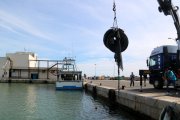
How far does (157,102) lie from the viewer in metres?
17.3

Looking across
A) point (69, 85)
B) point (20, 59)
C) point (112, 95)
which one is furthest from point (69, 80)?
point (20, 59)

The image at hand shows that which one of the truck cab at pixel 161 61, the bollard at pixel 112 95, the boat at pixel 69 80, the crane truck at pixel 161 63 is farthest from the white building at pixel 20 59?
the truck cab at pixel 161 61

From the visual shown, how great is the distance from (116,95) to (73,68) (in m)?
44.0

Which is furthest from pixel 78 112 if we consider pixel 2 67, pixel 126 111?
pixel 2 67

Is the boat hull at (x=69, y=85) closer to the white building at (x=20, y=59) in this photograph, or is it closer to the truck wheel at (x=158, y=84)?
the truck wheel at (x=158, y=84)

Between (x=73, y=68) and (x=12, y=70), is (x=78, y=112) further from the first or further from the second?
(x=12, y=70)

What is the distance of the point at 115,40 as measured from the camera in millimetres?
20844

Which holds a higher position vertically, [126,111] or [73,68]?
[73,68]

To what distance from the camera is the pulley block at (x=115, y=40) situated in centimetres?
2083

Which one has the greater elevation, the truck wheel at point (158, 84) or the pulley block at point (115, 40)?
the pulley block at point (115, 40)

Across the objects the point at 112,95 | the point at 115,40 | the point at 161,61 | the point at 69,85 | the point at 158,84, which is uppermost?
the point at 115,40

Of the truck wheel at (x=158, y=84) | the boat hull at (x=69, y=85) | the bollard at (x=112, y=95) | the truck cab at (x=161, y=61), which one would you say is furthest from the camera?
the boat hull at (x=69, y=85)

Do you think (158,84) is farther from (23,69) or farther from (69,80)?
(23,69)

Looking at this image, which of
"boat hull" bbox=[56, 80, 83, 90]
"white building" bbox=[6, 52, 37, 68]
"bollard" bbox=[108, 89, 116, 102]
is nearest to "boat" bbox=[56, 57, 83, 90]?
"boat hull" bbox=[56, 80, 83, 90]
